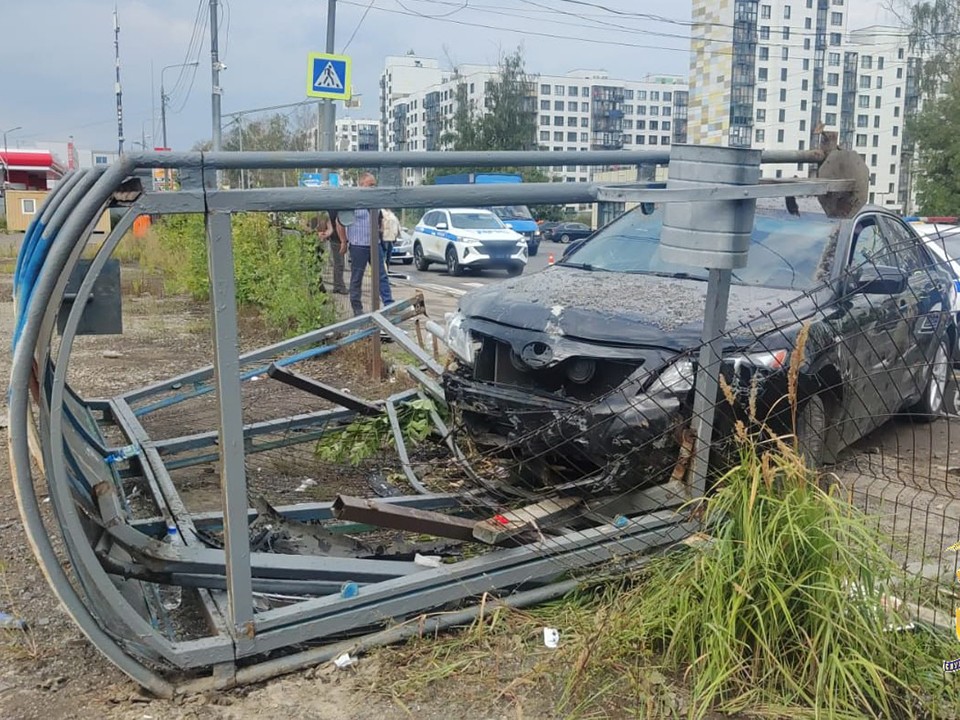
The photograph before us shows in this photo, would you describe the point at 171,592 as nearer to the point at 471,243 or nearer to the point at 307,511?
the point at 307,511

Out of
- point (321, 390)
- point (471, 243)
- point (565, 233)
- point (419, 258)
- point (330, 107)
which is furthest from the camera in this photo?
point (565, 233)

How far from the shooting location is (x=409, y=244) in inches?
1036

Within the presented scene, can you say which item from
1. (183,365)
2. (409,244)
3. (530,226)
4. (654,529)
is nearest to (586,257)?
(654,529)

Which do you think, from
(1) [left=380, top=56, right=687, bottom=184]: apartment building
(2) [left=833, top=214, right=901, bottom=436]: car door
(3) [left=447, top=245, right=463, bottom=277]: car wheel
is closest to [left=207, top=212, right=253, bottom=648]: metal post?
(2) [left=833, top=214, right=901, bottom=436]: car door

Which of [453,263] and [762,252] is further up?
[762,252]

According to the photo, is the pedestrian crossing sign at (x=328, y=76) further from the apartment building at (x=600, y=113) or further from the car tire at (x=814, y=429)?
the apartment building at (x=600, y=113)

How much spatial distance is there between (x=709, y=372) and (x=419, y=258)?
21.8 metres

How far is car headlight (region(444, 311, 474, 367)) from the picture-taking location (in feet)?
16.0

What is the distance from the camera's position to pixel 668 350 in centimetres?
418

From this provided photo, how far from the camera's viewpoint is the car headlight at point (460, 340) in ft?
16.0

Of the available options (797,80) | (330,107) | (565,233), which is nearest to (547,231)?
(565,233)

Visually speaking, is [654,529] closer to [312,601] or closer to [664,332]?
[664,332]

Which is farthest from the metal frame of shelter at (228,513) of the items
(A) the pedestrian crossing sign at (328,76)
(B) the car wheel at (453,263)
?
(B) the car wheel at (453,263)

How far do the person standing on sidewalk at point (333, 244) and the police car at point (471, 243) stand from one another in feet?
36.9
